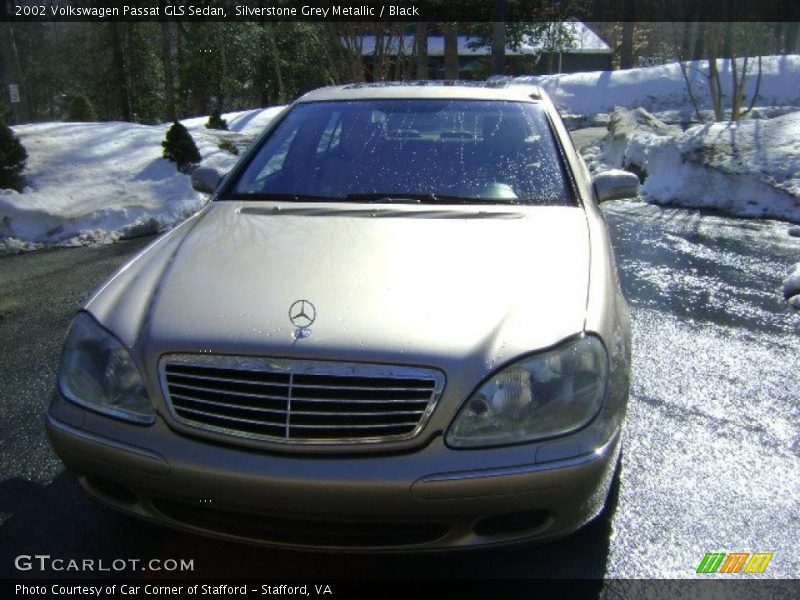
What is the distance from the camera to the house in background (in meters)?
31.6

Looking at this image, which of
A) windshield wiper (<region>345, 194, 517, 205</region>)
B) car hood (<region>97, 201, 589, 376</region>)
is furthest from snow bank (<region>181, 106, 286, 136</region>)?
car hood (<region>97, 201, 589, 376</region>)

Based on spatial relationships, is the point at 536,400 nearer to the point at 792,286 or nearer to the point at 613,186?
the point at 613,186

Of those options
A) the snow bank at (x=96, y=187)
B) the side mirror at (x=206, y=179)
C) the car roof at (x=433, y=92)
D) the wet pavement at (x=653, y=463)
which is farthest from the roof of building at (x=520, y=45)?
the side mirror at (x=206, y=179)

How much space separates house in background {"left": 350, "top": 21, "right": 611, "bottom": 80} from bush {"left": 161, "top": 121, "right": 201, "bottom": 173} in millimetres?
18936

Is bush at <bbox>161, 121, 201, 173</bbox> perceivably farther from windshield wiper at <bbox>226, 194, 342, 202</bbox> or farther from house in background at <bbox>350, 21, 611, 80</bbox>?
house in background at <bbox>350, 21, 611, 80</bbox>

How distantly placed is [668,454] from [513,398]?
139 cm

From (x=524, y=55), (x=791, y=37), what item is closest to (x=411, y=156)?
(x=791, y=37)

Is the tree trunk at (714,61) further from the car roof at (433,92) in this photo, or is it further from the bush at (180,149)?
the car roof at (433,92)

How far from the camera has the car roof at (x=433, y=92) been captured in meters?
4.02

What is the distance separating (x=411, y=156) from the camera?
3617mm

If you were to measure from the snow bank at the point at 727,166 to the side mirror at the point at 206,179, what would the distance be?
614cm

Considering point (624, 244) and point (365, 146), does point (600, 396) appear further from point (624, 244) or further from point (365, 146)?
point (624, 244)

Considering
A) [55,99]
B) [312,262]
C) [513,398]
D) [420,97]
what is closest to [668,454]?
[513,398]

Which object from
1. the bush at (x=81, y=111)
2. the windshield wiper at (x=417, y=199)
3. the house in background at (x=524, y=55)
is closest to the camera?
the windshield wiper at (x=417, y=199)
